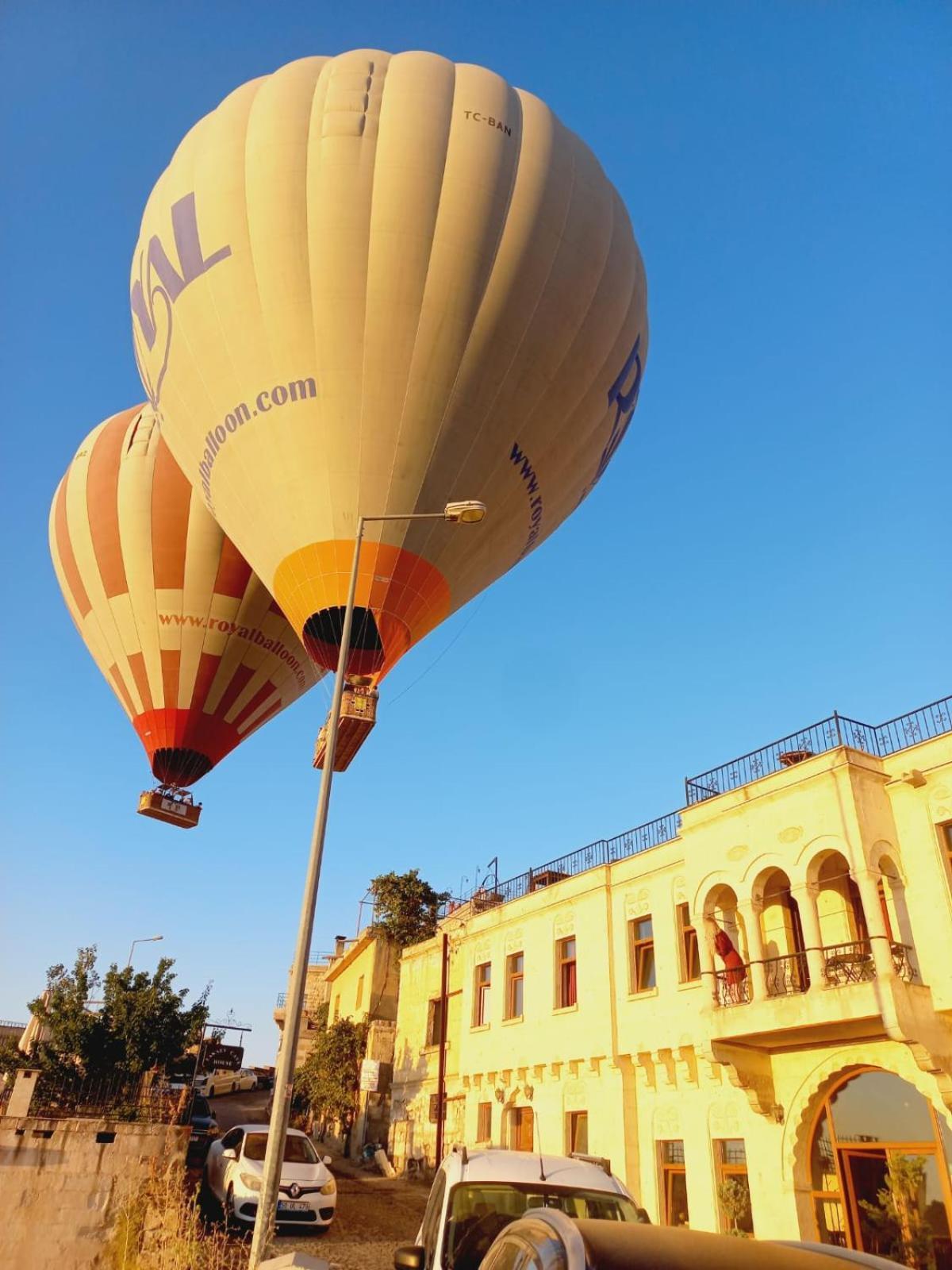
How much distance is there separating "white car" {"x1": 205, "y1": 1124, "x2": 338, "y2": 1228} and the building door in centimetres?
888

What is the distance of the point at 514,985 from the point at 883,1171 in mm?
11920

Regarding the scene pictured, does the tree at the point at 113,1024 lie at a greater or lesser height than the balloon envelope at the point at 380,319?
lesser

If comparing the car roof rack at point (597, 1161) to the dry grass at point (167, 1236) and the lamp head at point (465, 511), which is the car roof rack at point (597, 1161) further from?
the lamp head at point (465, 511)

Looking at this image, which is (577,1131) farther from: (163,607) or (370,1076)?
(163,607)

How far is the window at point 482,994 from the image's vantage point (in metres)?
26.8

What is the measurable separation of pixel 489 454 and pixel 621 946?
12251 millimetres

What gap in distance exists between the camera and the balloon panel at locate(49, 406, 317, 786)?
2473 centimetres

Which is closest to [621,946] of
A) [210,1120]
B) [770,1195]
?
[770,1195]

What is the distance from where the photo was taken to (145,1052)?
2538 centimetres

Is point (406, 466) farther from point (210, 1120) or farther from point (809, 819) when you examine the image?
point (210, 1120)

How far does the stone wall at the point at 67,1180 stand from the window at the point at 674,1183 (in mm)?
10018

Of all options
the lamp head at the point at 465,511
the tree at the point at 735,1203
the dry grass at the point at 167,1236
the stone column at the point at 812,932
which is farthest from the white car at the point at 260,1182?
the lamp head at the point at 465,511

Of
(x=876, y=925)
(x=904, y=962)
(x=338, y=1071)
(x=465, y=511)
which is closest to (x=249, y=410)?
(x=465, y=511)

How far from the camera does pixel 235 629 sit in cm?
2522
